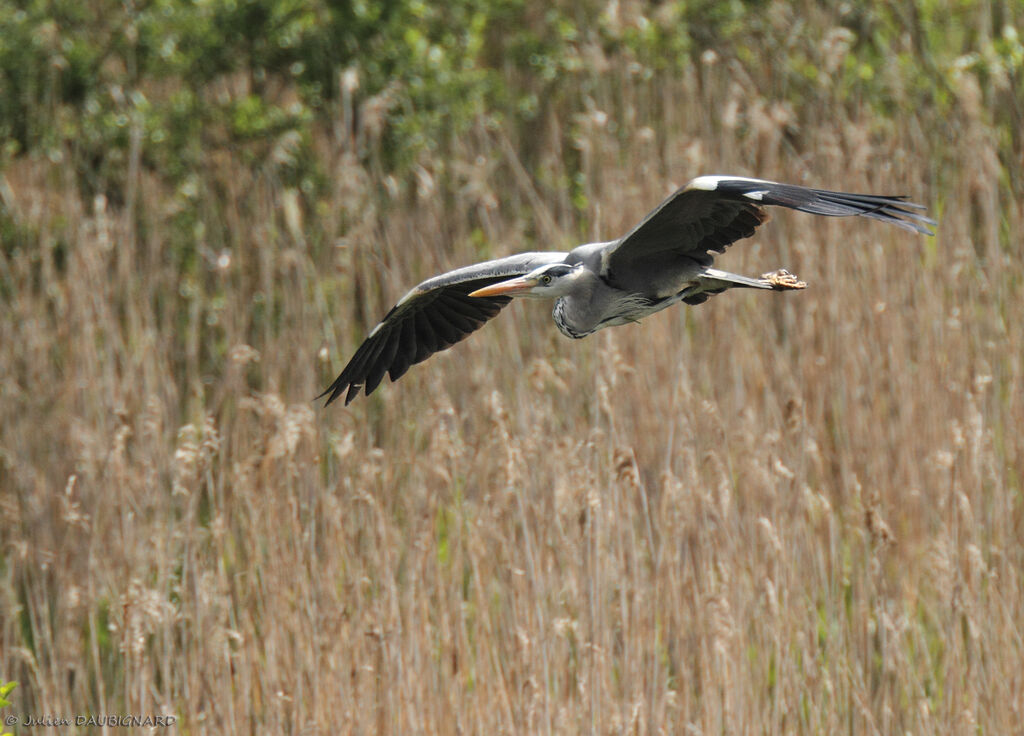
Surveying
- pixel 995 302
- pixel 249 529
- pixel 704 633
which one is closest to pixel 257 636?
pixel 249 529

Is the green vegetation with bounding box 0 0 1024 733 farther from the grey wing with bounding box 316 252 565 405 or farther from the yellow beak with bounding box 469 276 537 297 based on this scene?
the yellow beak with bounding box 469 276 537 297

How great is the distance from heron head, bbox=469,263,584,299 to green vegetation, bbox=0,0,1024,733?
0.99 ft

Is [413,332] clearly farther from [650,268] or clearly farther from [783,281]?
[783,281]

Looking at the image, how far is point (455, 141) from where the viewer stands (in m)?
4.62

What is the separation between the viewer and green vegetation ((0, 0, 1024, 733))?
3381 mm

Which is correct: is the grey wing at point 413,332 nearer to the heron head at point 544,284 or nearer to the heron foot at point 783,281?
the heron head at point 544,284

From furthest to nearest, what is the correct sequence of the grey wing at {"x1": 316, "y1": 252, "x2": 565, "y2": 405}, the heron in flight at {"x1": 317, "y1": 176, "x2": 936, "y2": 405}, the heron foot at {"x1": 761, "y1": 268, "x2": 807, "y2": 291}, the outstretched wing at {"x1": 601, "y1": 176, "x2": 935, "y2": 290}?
the grey wing at {"x1": 316, "y1": 252, "x2": 565, "y2": 405}
the heron foot at {"x1": 761, "y1": 268, "x2": 807, "y2": 291}
the heron in flight at {"x1": 317, "y1": 176, "x2": 936, "y2": 405}
the outstretched wing at {"x1": 601, "y1": 176, "x2": 935, "y2": 290}

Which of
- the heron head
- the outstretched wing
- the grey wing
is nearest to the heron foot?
the outstretched wing

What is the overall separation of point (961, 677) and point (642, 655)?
2.73ft

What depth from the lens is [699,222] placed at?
303cm

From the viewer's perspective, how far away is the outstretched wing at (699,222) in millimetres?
2551

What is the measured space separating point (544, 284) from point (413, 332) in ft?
2.52

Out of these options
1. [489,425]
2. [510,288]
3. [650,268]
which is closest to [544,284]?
[510,288]

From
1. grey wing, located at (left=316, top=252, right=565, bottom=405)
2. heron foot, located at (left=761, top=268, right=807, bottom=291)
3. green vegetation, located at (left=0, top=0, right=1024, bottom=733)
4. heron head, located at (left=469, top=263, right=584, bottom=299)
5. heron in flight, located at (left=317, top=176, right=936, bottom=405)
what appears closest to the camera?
heron in flight, located at (left=317, top=176, right=936, bottom=405)
